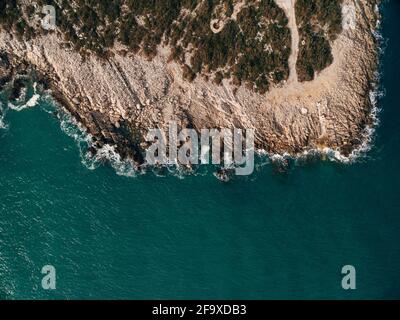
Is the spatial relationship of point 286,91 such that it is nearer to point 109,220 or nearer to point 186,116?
point 186,116

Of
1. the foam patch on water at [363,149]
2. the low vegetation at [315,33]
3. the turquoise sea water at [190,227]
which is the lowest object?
the turquoise sea water at [190,227]

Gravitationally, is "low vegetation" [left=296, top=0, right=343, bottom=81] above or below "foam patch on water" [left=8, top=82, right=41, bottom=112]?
above

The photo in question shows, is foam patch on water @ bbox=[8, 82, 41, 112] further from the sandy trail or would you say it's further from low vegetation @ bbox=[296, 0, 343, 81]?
low vegetation @ bbox=[296, 0, 343, 81]

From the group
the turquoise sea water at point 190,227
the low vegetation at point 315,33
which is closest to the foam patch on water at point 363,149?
the turquoise sea water at point 190,227

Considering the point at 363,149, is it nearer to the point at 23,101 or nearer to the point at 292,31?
the point at 292,31

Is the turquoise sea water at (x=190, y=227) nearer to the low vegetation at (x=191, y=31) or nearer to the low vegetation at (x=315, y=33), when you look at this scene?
the low vegetation at (x=315, y=33)

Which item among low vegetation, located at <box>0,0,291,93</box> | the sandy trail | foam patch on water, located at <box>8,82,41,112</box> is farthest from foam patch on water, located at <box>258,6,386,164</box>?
foam patch on water, located at <box>8,82,41,112</box>
